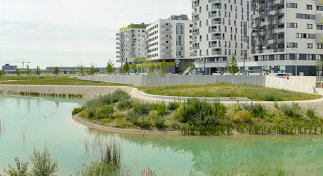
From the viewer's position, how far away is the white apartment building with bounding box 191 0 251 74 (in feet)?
295

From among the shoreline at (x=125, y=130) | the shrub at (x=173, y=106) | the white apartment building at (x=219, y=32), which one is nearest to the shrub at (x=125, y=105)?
the shoreline at (x=125, y=130)

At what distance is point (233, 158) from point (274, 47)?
66.3m

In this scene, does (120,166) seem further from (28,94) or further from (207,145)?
(28,94)

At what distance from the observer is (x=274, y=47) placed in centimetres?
7688

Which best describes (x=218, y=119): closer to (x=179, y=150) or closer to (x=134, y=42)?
(x=179, y=150)

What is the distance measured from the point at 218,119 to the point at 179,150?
6340mm

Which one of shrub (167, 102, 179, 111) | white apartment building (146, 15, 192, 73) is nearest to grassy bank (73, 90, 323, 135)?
shrub (167, 102, 179, 111)

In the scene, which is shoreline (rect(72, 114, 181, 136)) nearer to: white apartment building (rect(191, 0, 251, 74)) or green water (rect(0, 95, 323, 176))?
green water (rect(0, 95, 323, 176))

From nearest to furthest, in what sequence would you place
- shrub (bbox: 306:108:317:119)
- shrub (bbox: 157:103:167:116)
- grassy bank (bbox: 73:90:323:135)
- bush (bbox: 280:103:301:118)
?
grassy bank (bbox: 73:90:323:135) < bush (bbox: 280:103:301:118) < shrub (bbox: 306:108:317:119) < shrub (bbox: 157:103:167:116)

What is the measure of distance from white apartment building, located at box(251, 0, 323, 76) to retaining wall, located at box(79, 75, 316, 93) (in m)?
26.9

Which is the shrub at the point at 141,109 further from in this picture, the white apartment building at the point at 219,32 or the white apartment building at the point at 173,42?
Result: the white apartment building at the point at 173,42

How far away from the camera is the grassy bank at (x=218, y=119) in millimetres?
23328

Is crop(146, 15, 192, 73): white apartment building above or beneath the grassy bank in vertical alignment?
above

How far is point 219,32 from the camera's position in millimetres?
89625
